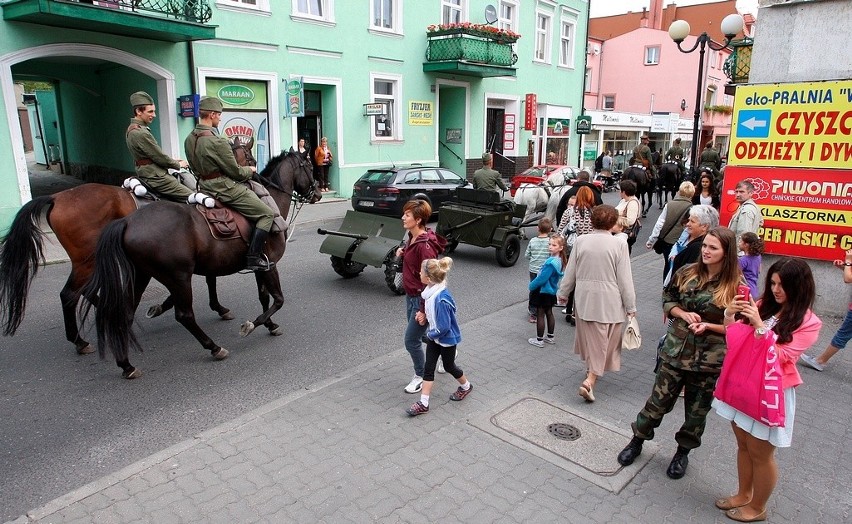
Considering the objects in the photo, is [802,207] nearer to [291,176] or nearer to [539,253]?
[539,253]

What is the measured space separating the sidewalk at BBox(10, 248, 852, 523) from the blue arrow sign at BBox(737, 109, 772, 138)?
12.7 feet

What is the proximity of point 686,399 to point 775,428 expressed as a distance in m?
0.71

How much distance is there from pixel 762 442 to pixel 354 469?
261 centimetres

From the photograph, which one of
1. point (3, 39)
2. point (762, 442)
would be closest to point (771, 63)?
point (762, 442)

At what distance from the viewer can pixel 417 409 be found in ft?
15.2

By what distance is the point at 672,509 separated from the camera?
3.59m

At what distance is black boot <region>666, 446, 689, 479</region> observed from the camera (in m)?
3.90

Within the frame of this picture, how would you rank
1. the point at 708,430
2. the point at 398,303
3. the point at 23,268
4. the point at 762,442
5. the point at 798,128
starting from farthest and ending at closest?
the point at 398,303, the point at 798,128, the point at 23,268, the point at 708,430, the point at 762,442

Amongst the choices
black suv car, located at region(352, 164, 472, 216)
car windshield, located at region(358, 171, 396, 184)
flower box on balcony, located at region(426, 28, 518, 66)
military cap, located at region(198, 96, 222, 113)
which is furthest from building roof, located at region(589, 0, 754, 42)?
military cap, located at region(198, 96, 222, 113)

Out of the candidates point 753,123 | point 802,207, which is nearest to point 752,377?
point 802,207

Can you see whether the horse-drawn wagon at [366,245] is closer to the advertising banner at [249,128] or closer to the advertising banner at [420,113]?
the advertising banner at [249,128]

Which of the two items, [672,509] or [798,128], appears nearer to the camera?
[672,509]

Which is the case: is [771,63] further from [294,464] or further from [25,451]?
[25,451]

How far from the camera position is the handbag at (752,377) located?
316cm
